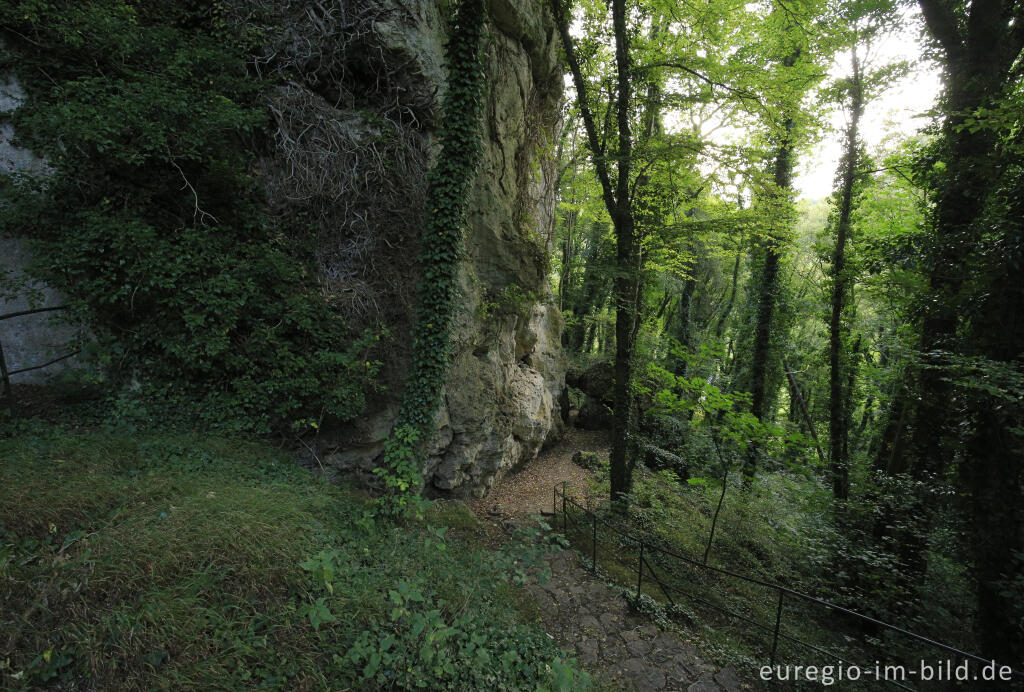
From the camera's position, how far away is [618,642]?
190 inches

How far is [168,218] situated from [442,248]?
14.4ft

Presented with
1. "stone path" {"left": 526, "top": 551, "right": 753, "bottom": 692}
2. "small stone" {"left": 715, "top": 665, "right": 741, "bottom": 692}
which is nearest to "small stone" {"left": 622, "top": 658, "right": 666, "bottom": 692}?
"stone path" {"left": 526, "top": 551, "right": 753, "bottom": 692}

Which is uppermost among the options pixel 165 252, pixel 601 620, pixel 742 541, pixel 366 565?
pixel 165 252

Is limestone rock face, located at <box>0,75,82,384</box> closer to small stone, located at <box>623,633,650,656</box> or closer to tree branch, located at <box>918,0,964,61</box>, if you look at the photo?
small stone, located at <box>623,633,650,656</box>

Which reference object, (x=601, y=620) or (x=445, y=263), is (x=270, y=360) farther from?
(x=601, y=620)

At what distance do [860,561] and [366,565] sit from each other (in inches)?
315

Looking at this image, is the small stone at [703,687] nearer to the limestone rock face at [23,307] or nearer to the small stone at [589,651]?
the small stone at [589,651]

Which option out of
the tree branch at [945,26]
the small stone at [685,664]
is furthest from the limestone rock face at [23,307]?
the tree branch at [945,26]

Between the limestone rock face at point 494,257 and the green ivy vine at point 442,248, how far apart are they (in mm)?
1093

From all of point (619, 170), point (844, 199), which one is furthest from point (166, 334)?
point (844, 199)

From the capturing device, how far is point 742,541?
8.32m

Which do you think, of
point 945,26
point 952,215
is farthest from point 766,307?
point 945,26

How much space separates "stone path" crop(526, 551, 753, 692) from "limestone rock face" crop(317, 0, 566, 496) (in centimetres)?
357

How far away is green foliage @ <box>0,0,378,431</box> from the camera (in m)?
5.40
